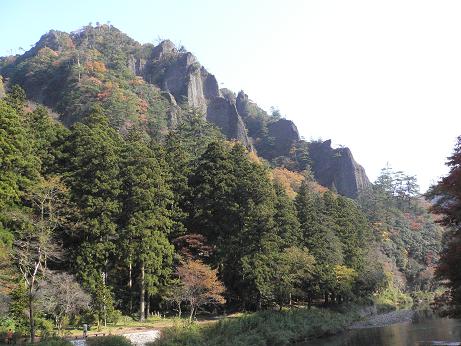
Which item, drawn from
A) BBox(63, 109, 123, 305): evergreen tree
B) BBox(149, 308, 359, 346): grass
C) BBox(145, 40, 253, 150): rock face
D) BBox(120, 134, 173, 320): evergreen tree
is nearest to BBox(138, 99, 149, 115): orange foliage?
BBox(145, 40, 253, 150): rock face

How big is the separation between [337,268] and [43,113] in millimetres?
29334

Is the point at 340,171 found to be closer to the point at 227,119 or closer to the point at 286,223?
the point at 227,119

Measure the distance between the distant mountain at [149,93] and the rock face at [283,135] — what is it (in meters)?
0.23

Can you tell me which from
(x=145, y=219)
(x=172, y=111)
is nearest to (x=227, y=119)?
(x=172, y=111)

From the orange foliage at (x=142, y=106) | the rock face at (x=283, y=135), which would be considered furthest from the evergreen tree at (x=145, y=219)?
the rock face at (x=283, y=135)

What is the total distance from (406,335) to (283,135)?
7727cm

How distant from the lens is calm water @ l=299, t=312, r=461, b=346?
2433 centimetres

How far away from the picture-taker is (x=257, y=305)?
3366cm

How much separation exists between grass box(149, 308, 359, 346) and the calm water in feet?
3.77

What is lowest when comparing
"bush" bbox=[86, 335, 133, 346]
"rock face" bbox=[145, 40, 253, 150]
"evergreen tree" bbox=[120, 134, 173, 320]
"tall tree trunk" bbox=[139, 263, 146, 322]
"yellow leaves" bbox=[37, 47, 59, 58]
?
"bush" bbox=[86, 335, 133, 346]

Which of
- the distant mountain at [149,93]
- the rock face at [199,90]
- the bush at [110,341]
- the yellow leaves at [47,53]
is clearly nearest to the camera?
the bush at [110,341]

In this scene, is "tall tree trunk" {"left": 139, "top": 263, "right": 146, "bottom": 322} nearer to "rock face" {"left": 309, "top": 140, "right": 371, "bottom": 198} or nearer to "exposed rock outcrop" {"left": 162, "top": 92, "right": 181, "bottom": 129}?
"exposed rock outcrop" {"left": 162, "top": 92, "right": 181, "bottom": 129}

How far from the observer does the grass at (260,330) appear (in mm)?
21562

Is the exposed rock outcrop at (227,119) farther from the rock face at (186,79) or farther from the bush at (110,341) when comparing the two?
the bush at (110,341)
